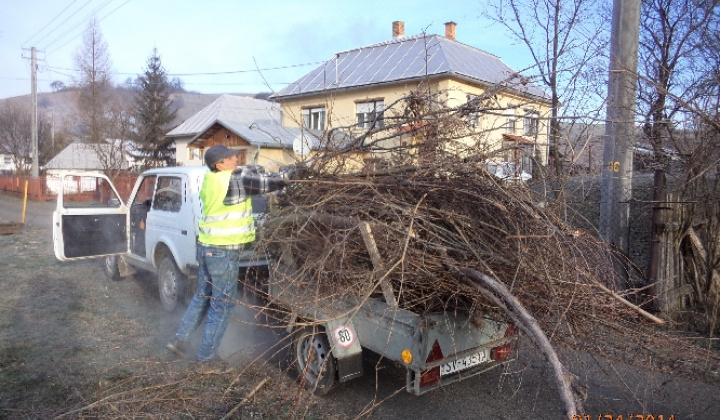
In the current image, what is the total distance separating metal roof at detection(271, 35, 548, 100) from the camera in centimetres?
2136

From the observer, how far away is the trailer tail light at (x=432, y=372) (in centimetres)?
356

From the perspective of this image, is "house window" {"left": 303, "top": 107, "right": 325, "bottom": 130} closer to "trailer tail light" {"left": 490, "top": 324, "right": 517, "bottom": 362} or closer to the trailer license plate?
"trailer tail light" {"left": 490, "top": 324, "right": 517, "bottom": 362}

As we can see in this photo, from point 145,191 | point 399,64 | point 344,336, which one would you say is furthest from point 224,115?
point 344,336

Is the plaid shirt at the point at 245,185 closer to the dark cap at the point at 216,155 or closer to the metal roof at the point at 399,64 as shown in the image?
the dark cap at the point at 216,155

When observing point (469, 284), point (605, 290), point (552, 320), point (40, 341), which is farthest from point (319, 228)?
point (40, 341)

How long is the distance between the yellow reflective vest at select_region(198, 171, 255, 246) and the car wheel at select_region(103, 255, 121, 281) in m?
3.90

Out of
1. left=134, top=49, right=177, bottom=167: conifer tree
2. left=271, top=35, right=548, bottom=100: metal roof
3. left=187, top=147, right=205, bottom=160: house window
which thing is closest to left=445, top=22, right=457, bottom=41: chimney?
left=271, top=35, right=548, bottom=100: metal roof

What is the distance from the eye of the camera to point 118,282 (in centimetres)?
803

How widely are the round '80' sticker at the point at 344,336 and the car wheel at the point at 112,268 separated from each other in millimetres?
5292

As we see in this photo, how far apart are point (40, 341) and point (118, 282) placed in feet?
9.16

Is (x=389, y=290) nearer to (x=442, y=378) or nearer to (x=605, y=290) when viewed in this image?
(x=442, y=378)

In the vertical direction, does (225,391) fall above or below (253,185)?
below

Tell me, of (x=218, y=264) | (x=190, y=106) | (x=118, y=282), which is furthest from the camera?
(x=190, y=106)

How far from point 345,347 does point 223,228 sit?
164 centimetres
